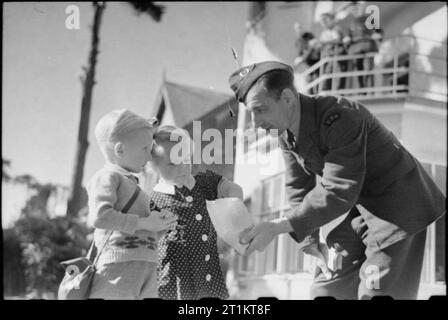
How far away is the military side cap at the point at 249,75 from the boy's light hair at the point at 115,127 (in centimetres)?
26

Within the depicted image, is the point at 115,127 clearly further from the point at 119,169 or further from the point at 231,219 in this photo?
the point at 231,219

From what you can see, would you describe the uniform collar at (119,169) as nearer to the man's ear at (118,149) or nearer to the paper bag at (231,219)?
the man's ear at (118,149)

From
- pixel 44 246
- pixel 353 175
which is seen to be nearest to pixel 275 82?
pixel 353 175

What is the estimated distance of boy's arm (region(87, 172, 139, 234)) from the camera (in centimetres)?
130

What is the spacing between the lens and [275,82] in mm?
1530

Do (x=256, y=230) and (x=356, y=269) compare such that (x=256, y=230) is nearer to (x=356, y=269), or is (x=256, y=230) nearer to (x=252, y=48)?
(x=356, y=269)

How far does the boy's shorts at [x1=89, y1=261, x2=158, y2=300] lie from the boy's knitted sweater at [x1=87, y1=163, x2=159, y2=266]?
0.05 feet

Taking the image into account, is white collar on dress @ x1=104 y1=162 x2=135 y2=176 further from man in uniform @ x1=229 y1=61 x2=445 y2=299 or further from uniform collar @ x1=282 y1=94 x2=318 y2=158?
uniform collar @ x1=282 y1=94 x2=318 y2=158

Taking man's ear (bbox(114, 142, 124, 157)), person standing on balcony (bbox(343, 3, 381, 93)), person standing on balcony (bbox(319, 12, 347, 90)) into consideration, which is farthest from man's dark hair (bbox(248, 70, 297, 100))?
person standing on balcony (bbox(319, 12, 347, 90))

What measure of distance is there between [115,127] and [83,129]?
1.69ft

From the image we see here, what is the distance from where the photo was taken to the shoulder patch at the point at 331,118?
152 cm

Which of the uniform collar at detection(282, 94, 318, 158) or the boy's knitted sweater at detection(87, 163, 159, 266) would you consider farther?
the uniform collar at detection(282, 94, 318, 158)

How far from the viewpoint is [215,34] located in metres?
2.00
